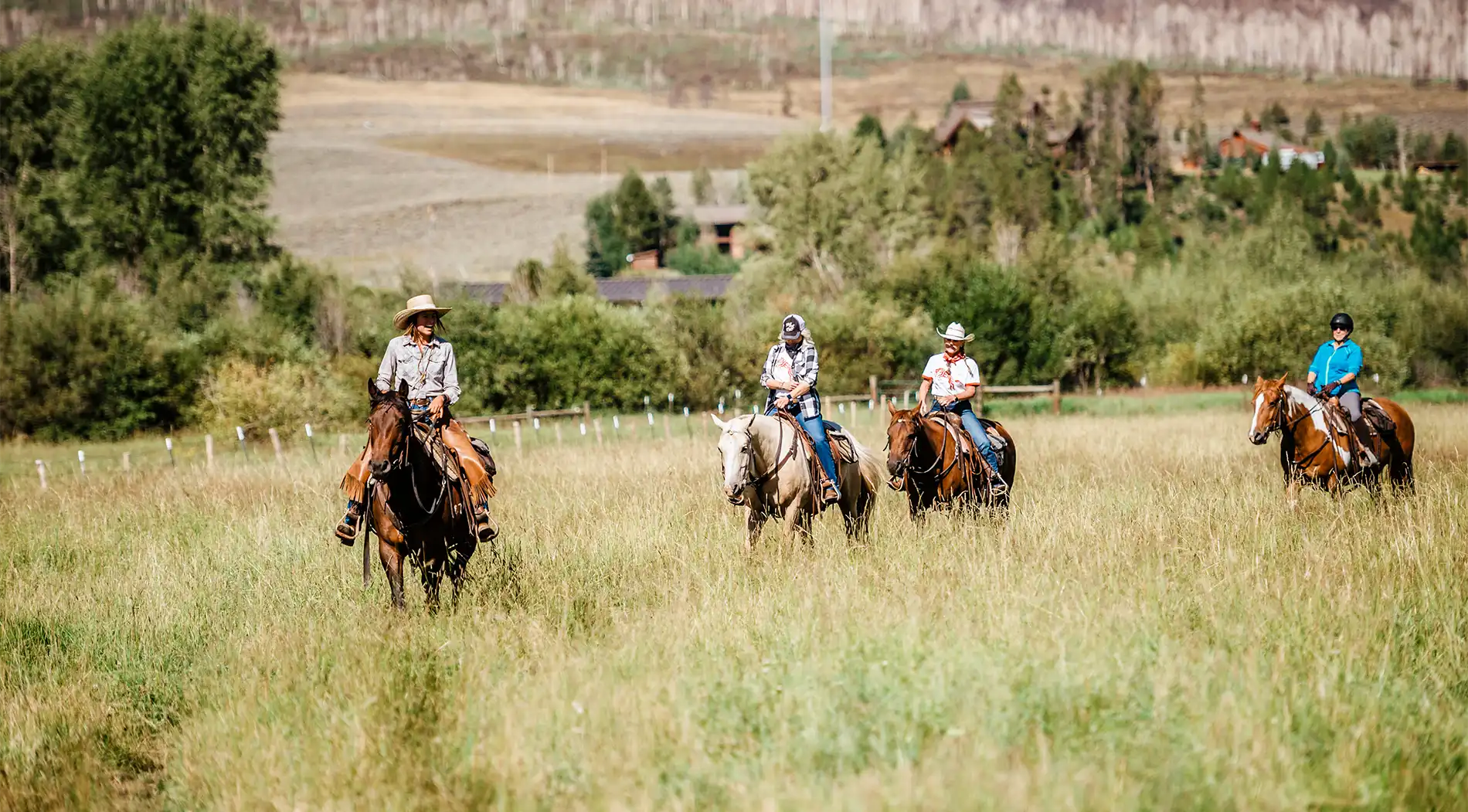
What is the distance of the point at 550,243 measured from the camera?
119688 mm

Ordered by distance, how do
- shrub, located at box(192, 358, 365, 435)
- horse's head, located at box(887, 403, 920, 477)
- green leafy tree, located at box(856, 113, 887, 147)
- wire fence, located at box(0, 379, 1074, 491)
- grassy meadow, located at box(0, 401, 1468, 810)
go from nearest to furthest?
grassy meadow, located at box(0, 401, 1468, 810) → horse's head, located at box(887, 403, 920, 477) → wire fence, located at box(0, 379, 1074, 491) → shrub, located at box(192, 358, 365, 435) → green leafy tree, located at box(856, 113, 887, 147)

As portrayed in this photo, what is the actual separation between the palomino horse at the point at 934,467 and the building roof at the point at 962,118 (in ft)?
406

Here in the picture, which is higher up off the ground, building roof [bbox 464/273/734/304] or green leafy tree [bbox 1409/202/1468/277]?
green leafy tree [bbox 1409/202/1468/277]

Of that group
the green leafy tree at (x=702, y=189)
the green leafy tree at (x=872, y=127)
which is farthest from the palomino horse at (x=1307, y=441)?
the green leafy tree at (x=702, y=189)

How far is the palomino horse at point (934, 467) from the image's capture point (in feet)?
35.4

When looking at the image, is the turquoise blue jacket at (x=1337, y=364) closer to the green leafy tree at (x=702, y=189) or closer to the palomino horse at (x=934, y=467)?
the palomino horse at (x=934, y=467)

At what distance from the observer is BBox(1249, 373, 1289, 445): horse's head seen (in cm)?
1213

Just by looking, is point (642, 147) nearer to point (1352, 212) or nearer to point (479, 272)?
point (479, 272)

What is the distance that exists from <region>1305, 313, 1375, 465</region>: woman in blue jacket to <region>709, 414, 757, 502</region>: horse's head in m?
6.26

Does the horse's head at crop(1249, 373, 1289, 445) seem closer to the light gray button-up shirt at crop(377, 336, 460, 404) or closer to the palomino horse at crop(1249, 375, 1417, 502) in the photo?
the palomino horse at crop(1249, 375, 1417, 502)

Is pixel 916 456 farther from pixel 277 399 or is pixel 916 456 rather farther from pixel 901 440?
pixel 277 399

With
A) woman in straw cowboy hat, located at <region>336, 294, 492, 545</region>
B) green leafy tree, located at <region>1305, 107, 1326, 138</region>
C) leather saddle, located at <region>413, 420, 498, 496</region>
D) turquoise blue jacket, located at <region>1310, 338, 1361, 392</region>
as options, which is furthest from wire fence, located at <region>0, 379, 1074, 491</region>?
green leafy tree, located at <region>1305, 107, 1326, 138</region>

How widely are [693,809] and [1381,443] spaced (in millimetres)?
10554

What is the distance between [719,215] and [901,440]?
117 metres
